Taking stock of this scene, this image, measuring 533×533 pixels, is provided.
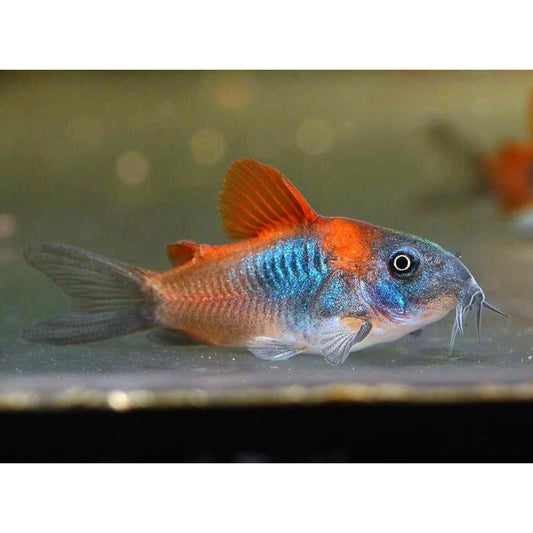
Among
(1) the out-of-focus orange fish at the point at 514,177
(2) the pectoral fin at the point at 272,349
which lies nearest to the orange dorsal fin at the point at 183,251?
(2) the pectoral fin at the point at 272,349

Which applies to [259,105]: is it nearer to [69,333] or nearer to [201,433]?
[69,333]

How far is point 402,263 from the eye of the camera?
120cm

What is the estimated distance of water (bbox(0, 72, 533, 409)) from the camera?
52.8 inches

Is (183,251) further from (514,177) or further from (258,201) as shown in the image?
(514,177)

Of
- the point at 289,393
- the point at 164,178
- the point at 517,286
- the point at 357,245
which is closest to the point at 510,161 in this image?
the point at 517,286

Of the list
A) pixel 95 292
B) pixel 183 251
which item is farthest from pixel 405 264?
pixel 95 292

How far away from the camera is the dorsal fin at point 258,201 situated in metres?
1.26

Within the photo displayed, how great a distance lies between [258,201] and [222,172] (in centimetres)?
16

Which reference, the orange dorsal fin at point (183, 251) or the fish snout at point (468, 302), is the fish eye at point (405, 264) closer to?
the fish snout at point (468, 302)

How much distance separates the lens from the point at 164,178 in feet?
6.42

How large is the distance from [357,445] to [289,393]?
14 centimetres

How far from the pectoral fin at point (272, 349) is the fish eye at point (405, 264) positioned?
199 mm

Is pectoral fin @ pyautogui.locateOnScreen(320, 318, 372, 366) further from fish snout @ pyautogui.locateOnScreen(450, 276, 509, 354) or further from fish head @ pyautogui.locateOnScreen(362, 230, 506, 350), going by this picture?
fish snout @ pyautogui.locateOnScreen(450, 276, 509, 354)

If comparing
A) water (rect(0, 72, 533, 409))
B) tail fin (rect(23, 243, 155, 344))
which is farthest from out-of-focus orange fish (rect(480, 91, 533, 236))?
tail fin (rect(23, 243, 155, 344))
